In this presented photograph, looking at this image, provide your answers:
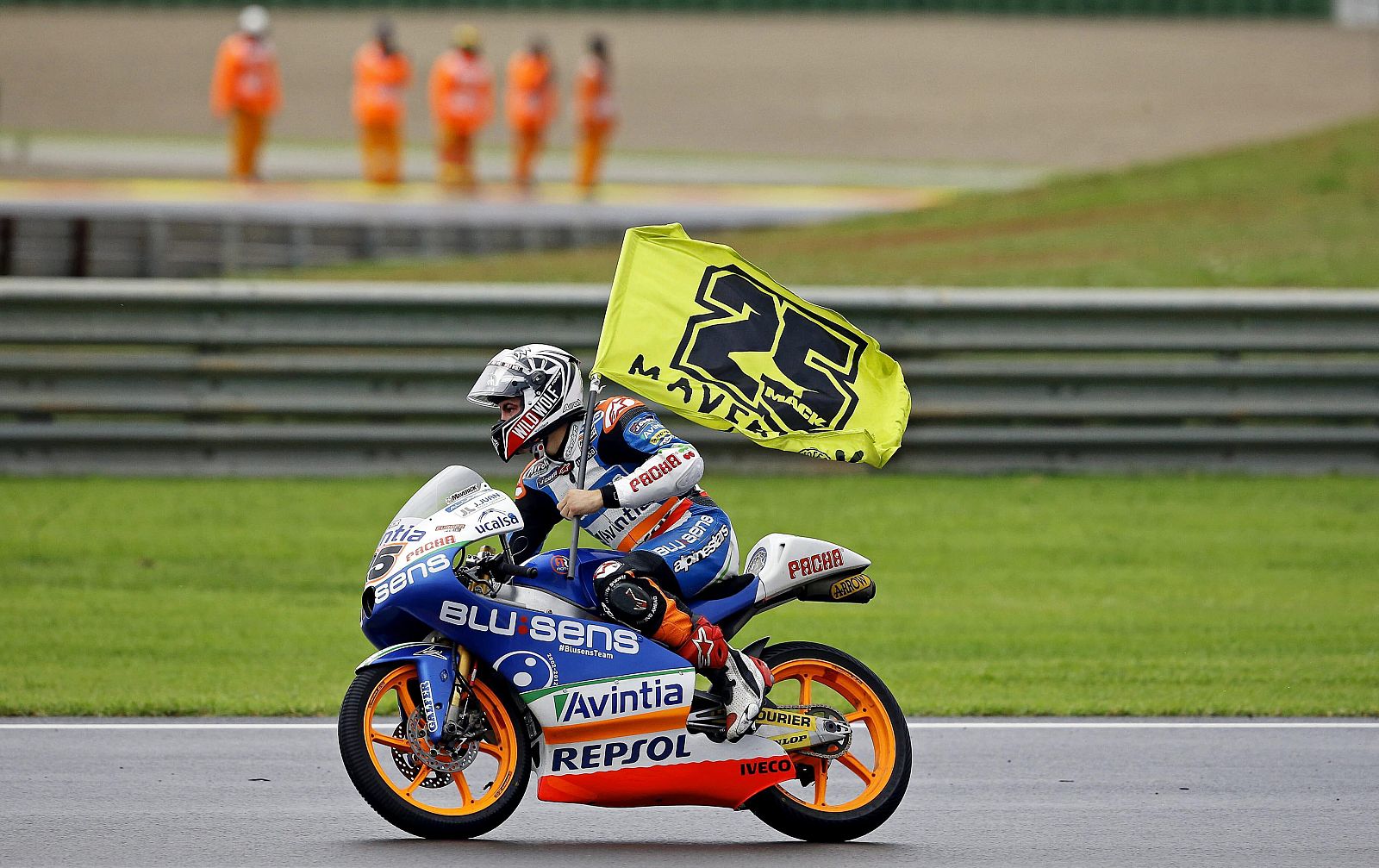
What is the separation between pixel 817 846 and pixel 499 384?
6.24 feet

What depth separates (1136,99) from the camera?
4275 cm

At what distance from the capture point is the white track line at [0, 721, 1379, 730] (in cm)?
870

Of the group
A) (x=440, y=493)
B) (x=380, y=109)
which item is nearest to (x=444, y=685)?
(x=440, y=493)

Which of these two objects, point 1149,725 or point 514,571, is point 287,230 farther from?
point 514,571

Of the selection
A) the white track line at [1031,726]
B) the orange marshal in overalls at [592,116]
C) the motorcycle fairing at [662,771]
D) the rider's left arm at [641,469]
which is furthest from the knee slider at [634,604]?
the orange marshal in overalls at [592,116]

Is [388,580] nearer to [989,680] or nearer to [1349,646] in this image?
[989,680]

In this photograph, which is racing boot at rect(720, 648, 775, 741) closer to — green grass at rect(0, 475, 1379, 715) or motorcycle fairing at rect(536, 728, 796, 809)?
motorcycle fairing at rect(536, 728, 796, 809)

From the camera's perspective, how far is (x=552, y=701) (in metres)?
6.78

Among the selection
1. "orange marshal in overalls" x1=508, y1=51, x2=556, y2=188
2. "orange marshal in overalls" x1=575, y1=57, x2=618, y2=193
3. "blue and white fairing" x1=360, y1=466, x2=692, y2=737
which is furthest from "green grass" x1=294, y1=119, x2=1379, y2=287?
"blue and white fairing" x1=360, y1=466, x2=692, y2=737

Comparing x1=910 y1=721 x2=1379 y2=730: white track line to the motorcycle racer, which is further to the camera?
x1=910 y1=721 x2=1379 y2=730: white track line

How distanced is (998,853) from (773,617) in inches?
174

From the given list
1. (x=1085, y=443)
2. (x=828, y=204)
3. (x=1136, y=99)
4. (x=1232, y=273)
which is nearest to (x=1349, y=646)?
(x=1085, y=443)

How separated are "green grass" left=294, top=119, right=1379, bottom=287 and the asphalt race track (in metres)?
8.63

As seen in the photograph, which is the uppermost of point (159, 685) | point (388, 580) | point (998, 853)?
point (388, 580)
